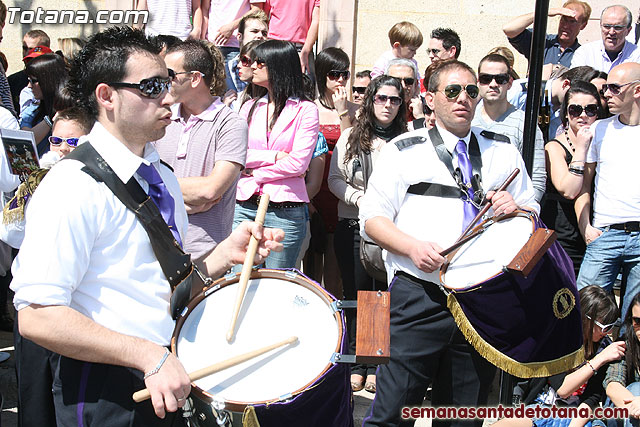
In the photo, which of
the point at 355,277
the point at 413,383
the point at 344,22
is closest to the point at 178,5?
the point at 344,22

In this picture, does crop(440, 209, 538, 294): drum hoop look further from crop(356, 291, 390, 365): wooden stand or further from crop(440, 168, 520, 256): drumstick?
crop(356, 291, 390, 365): wooden stand

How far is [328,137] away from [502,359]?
3087 mm

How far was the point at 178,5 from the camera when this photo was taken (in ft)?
26.1

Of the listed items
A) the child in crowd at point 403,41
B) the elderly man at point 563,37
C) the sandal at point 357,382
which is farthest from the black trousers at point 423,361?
the elderly man at point 563,37

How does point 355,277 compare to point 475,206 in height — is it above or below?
below

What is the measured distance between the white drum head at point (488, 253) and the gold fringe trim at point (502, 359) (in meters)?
0.10

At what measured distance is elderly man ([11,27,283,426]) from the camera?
2.19 m

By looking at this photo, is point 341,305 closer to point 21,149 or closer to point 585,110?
point 21,149

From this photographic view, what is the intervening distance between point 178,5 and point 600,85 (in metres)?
4.53

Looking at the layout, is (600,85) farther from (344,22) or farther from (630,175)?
(344,22)

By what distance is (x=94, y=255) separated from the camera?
2318mm

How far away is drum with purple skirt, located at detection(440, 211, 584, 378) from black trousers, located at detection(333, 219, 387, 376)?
173cm

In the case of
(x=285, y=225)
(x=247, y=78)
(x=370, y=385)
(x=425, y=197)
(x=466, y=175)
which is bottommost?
(x=370, y=385)
